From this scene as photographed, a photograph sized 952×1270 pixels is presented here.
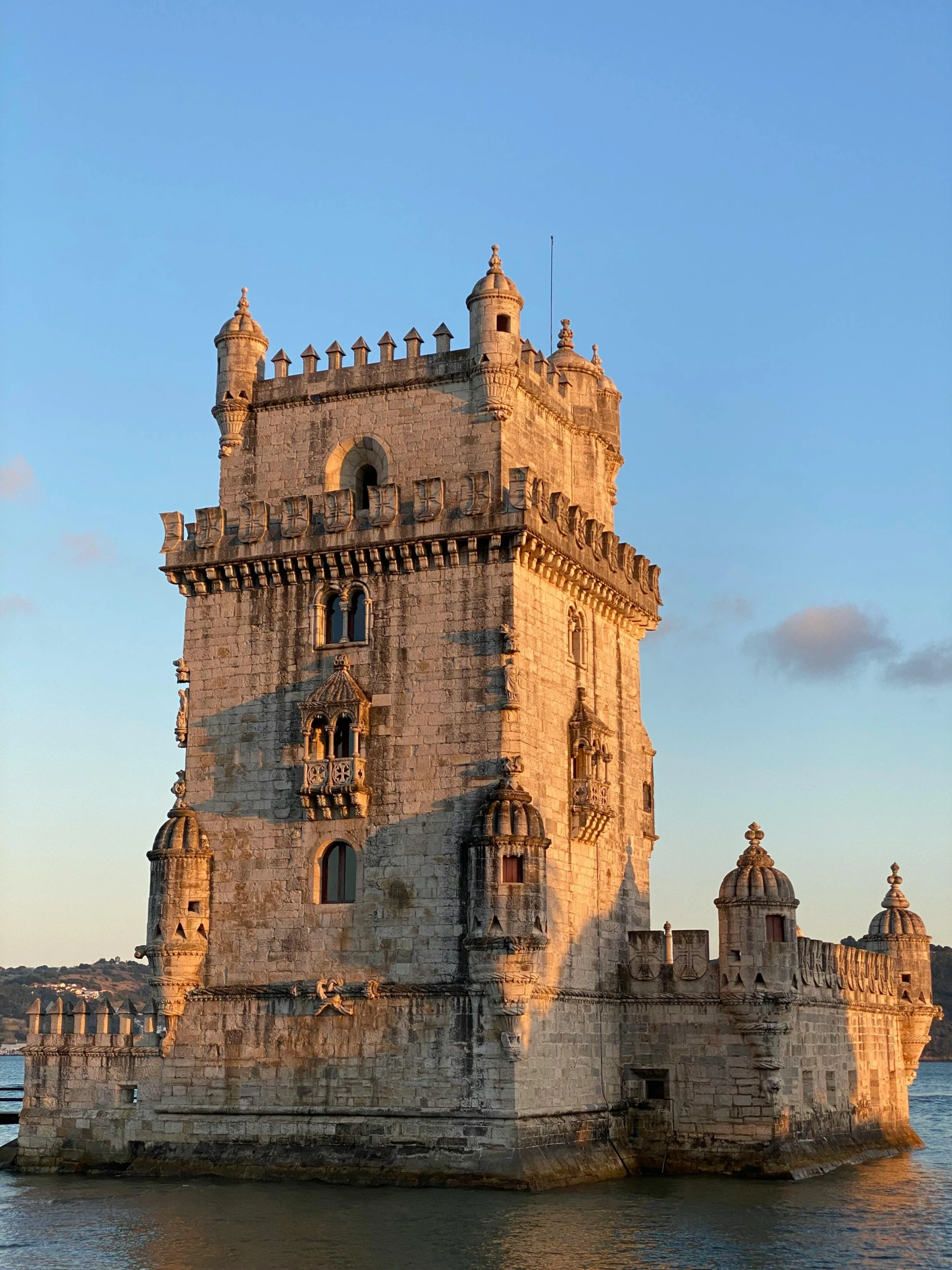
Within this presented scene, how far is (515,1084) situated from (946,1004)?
150212mm

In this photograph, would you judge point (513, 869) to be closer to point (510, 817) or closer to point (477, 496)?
point (510, 817)

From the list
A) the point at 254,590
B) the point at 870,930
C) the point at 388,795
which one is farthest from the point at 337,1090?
the point at 870,930

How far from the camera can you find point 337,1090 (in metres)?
39.7

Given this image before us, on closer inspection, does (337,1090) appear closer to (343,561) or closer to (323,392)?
(343,561)

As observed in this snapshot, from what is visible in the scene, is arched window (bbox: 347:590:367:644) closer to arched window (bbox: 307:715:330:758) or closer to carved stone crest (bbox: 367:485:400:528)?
A: carved stone crest (bbox: 367:485:400:528)

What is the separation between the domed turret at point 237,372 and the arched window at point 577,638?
408 inches

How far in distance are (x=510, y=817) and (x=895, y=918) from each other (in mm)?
23837

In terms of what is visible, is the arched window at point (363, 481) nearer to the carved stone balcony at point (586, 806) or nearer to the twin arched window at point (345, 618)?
the twin arched window at point (345, 618)

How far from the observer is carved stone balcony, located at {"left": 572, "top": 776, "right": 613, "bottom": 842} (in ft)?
141

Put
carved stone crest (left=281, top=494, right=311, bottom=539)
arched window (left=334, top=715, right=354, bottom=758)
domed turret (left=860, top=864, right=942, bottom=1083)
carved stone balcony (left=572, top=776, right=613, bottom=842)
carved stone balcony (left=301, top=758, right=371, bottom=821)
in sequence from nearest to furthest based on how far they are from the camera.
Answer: carved stone balcony (left=301, top=758, right=371, bottom=821) < arched window (left=334, top=715, right=354, bottom=758) < carved stone balcony (left=572, top=776, right=613, bottom=842) < carved stone crest (left=281, top=494, right=311, bottom=539) < domed turret (left=860, top=864, right=942, bottom=1083)

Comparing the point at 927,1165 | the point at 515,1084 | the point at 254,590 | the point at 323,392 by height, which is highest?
the point at 323,392

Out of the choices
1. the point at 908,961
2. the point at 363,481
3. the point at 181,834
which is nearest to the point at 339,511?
the point at 363,481

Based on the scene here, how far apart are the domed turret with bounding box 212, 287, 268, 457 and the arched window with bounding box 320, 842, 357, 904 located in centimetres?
1168


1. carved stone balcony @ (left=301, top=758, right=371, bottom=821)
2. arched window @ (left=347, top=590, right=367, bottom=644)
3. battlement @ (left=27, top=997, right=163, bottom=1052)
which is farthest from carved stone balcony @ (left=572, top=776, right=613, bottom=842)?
battlement @ (left=27, top=997, right=163, bottom=1052)
